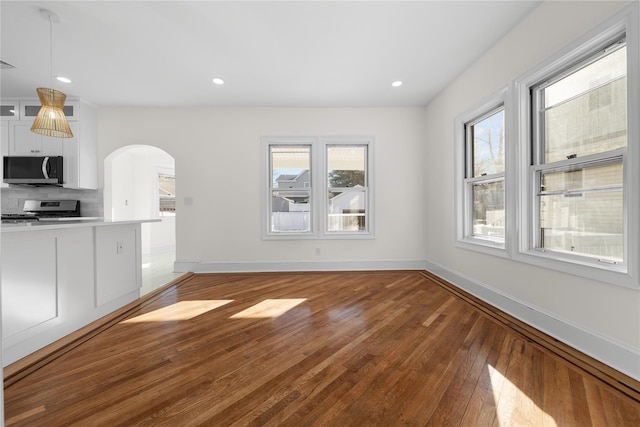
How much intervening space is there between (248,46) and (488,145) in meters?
3.00

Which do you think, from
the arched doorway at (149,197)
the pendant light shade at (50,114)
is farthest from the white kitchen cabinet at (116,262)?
the arched doorway at (149,197)

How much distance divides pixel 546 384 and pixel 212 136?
490 cm

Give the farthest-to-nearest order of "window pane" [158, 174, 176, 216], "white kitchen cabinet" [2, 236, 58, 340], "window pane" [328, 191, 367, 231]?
"window pane" [158, 174, 176, 216] → "window pane" [328, 191, 367, 231] → "white kitchen cabinet" [2, 236, 58, 340]

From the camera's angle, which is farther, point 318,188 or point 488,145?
point 318,188

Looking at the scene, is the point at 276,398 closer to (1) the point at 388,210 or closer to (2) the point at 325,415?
(2) the point at 325,415

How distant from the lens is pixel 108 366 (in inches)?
72.0

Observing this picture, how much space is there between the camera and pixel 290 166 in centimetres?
460

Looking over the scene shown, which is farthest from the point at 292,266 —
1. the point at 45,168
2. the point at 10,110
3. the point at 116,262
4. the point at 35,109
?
the point at 10,110

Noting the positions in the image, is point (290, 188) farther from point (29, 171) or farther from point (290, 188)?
point (29, 171)

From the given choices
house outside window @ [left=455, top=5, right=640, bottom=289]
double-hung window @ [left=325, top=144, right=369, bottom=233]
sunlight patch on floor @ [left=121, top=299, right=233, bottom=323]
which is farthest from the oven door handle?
house outside window @ [left=455, top=5, right=640, bottom=289]

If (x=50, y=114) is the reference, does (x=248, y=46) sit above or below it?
above

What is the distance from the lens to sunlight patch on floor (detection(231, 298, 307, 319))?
264 centimetres

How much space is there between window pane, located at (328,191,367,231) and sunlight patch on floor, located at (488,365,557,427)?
314 cm

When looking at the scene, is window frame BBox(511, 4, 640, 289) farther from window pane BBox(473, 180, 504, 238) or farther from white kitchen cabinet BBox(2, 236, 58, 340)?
white kitchen cabinet BBox(2, 236, 58, 340)
